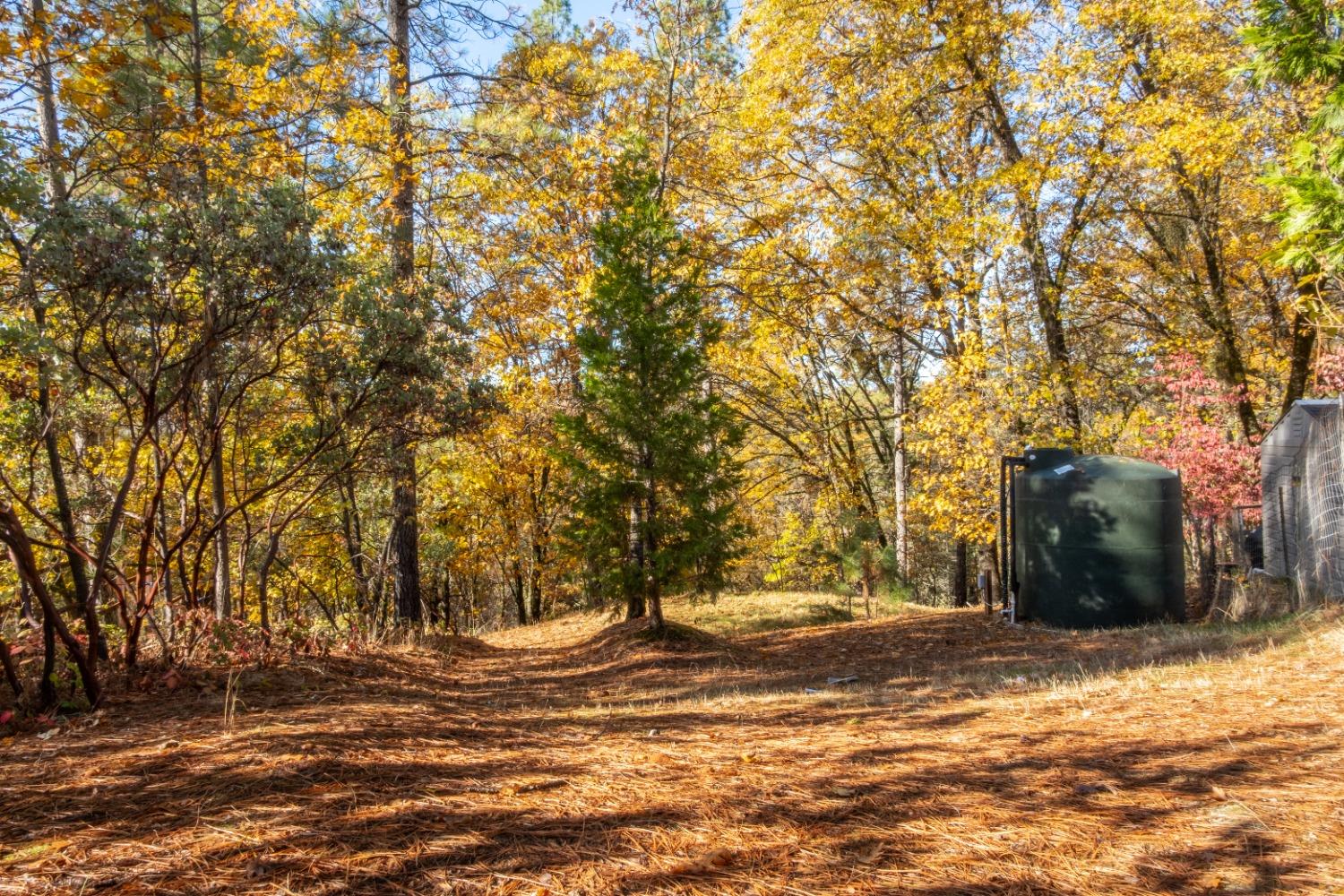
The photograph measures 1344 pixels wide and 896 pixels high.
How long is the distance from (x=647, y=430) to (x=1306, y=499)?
693 cm

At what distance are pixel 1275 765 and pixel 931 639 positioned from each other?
598 centimetres

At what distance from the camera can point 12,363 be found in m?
4.92

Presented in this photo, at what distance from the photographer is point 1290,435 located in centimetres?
888

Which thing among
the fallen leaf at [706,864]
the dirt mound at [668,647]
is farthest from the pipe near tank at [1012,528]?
the fallen leaf at [706,864]

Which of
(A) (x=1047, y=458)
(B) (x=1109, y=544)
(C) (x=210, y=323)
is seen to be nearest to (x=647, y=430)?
(C) (x=210, y=323)

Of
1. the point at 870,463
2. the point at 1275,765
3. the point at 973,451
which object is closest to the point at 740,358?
the point at 973,451

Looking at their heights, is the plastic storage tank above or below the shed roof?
below

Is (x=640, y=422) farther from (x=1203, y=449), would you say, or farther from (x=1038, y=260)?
(x=1203, y=449)

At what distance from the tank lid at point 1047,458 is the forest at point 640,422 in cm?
72

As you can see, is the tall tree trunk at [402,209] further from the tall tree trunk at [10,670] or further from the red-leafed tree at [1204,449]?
the red-leafed tree at [1204,449]

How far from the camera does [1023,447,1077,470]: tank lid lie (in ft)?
30.4

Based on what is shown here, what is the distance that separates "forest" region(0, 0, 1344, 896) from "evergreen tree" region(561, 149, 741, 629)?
0.20 feet

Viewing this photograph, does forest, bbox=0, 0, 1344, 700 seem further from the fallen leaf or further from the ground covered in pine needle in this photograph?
the fallen leaf

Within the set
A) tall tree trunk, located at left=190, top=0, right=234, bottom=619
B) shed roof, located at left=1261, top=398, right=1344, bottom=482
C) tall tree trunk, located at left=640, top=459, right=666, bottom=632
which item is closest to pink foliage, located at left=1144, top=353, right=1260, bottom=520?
shed roof, located at left=1261, top=398, right=1344, bottom=482
